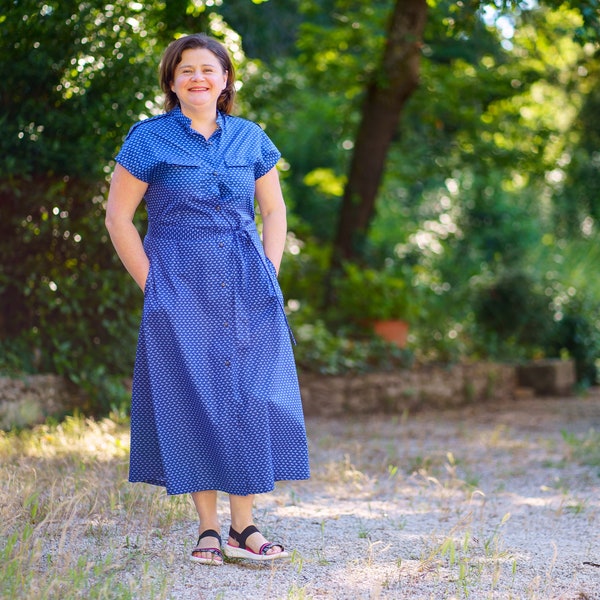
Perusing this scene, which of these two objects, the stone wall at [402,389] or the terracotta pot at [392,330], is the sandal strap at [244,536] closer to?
the stone wall at [402,389]

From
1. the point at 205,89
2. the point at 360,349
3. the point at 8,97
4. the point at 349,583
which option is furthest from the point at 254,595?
the point at 360,349

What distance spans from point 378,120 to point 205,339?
645 centimetres

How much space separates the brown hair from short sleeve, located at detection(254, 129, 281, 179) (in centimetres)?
18

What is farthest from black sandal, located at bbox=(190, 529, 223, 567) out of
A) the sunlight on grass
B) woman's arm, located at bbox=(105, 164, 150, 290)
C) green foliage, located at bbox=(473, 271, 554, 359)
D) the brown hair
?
green foliage, located at bbox=(473, 271, 554, 359)

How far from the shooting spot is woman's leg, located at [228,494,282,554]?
3.12 meters

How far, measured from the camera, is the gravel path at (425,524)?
2.95 meters

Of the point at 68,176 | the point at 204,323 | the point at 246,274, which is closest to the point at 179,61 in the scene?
the point at 246,274

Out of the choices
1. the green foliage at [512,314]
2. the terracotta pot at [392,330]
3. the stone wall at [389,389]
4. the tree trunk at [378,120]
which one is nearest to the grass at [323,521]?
the stone wall at [389,389]

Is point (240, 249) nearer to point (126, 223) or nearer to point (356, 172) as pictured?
point (126, 223)

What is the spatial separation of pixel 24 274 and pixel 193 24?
6.23 feet

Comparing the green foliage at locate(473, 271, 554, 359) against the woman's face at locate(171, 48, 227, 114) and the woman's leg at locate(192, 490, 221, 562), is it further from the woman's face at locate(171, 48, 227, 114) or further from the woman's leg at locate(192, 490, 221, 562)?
the woman's face at locate(171, 48, 227, 114)

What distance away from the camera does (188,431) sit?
3037 mm

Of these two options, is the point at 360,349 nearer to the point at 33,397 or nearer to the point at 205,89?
the point at 33,397

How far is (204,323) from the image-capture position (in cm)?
304
